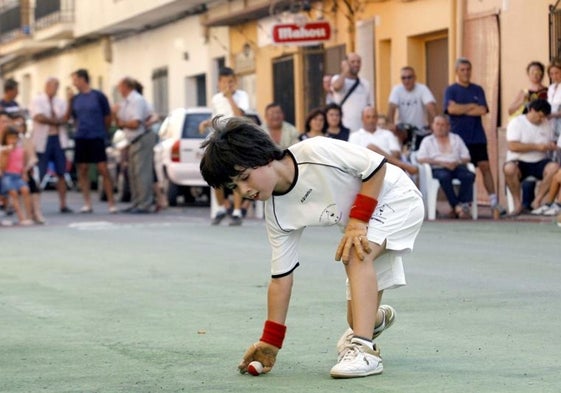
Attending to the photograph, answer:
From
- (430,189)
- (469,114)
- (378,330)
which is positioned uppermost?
(469,114)

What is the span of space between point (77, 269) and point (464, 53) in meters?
12.0

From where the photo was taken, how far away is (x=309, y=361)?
295 inches

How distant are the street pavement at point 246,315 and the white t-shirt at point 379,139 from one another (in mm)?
2781

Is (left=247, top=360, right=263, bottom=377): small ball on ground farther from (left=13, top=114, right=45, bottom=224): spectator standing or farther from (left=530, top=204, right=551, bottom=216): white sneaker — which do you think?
(left=13, top=114, right=45, bottom=224): spectator standing

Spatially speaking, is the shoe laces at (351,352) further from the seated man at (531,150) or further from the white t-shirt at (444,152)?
the white t-shirt at (444,152)

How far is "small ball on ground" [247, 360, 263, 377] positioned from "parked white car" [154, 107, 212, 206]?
19022mm

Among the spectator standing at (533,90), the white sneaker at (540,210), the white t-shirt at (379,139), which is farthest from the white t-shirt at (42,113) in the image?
the white sneaker at (540,210)

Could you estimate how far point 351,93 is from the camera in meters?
21.8

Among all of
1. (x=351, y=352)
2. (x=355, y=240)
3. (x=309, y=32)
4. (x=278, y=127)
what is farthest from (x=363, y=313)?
(x=309, y=32)

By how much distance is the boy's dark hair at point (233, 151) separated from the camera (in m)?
6.73

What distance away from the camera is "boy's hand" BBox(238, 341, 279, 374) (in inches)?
279

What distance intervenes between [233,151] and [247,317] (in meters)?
2.92

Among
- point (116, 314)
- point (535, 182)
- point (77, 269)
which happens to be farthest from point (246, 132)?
point (535, 182)

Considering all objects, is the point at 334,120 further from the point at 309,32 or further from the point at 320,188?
the point at 320,188
